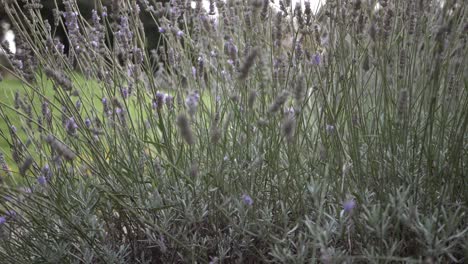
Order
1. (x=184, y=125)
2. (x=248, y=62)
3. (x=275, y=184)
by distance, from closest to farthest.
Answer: (x=184, y=125)
(x=248, y=62)
(x=275, y=184)

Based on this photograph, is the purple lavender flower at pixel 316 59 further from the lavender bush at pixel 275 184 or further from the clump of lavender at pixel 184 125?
the clump of lavender at pixel 184 125

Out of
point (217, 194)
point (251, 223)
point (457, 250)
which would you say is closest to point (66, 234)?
point (217, 194)

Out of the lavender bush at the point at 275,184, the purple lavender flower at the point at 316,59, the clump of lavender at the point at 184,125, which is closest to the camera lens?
the clump of lavender at the point at 184,125

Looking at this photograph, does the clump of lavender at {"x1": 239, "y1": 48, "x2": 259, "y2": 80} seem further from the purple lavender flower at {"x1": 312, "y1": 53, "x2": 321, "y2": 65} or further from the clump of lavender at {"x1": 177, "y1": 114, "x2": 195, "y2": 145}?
the purple lavender flower at {"x1": 312, "y1": 53, "x2": 321, "y2": 65}

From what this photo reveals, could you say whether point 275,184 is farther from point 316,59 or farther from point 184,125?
point 184,125

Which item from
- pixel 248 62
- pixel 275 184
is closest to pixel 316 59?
pixel 275 184

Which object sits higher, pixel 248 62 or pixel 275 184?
Result: pixel 248 62

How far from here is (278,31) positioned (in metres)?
1.73

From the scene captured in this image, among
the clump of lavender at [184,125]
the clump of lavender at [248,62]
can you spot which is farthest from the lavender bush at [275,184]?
the clump of lavender at [184,125]

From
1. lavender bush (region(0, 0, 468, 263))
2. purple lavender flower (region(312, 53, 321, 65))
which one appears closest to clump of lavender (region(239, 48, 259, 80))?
lavender bush (region(0, 0, 468, 263))

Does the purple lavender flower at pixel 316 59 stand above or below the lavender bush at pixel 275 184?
Answer: above

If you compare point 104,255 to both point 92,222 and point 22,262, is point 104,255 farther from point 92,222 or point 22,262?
point 22,262

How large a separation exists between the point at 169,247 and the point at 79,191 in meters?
0.42

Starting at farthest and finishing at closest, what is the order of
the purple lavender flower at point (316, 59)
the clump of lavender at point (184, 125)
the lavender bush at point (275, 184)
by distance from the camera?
1. the purple lavender flower at point (316, 59)
2. the lavender bush at point (275, 184)
3. the clump of lavender at point (184, 125)
